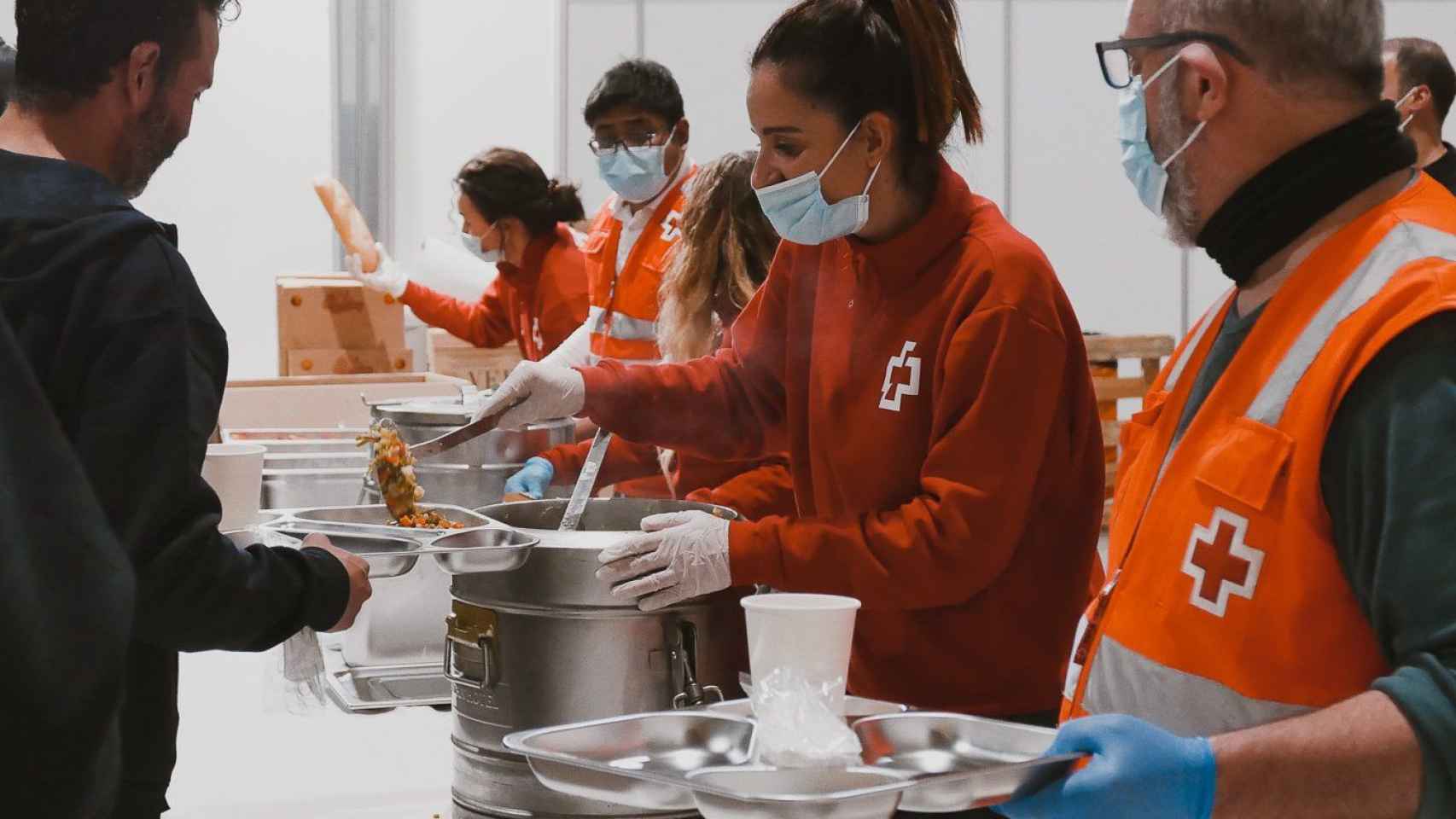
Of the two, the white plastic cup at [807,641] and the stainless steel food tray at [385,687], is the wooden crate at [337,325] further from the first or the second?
the white plastic cup at [807,641]

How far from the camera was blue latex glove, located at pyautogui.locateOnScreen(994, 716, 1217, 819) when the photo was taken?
3.21 feet

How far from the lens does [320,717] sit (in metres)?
2.44

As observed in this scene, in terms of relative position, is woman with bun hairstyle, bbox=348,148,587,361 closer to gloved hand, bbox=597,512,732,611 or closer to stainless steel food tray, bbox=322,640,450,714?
stainless steel food tray, bbox=322,640,450,714

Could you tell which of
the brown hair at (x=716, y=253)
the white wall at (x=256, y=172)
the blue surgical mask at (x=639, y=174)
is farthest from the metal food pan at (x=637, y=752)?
the white wall at (x=256, y=172)

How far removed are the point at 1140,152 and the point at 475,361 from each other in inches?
189

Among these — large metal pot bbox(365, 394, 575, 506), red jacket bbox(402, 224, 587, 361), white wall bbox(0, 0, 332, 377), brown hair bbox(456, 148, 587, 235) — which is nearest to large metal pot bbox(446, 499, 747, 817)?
large metal pot bbox(365, 394, 575, 506)

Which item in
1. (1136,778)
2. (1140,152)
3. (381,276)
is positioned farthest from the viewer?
(381,276)

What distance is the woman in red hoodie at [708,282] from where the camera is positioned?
2.46m

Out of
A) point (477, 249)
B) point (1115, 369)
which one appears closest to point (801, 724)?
point (477, 249)

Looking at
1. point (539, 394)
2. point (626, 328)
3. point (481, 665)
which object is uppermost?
point (626, 328)

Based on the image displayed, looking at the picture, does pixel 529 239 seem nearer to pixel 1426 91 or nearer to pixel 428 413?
pixel 428 413

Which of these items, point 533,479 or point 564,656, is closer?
point 564,656

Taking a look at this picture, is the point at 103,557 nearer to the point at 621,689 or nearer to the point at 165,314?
the point at 165,314

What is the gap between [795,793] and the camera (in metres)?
1.07
